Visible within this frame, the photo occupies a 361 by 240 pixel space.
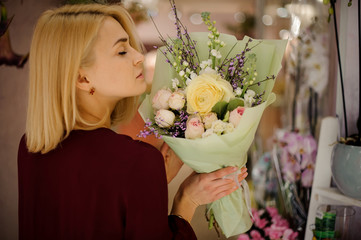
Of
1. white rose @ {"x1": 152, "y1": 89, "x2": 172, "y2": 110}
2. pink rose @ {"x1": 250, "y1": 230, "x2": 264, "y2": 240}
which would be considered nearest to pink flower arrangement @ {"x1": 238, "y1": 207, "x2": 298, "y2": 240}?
pink rose @ {"x1": 250, "y1": 230, "x2": 264, "y2": 240}

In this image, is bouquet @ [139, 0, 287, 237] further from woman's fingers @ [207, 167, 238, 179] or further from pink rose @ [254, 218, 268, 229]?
pink rose @ [254, 218, 268, 229]

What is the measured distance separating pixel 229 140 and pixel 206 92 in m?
0.16

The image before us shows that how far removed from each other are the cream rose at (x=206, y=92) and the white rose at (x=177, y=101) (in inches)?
1.1

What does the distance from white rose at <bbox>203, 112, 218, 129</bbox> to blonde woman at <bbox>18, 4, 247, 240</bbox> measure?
0.17 m

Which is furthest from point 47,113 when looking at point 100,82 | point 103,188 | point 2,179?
point 2,179

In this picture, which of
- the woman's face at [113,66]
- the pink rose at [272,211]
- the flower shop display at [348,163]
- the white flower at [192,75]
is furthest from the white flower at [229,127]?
the pink rose at [272,211]

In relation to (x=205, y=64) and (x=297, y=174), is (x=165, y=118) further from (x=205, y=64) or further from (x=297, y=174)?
(x=297, y=174)

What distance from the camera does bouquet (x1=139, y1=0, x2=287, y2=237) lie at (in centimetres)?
110

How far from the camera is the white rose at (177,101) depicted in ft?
3.81

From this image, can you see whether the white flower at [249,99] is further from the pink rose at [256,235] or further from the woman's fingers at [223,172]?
the pink rose at [256,235]

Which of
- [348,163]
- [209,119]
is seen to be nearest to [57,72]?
[209,119]

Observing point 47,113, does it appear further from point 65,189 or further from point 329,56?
point 329,56

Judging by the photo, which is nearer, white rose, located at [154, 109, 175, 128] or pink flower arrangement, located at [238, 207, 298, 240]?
white rose, located at [154, 109, 175, 128]

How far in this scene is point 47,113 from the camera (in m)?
1.13
